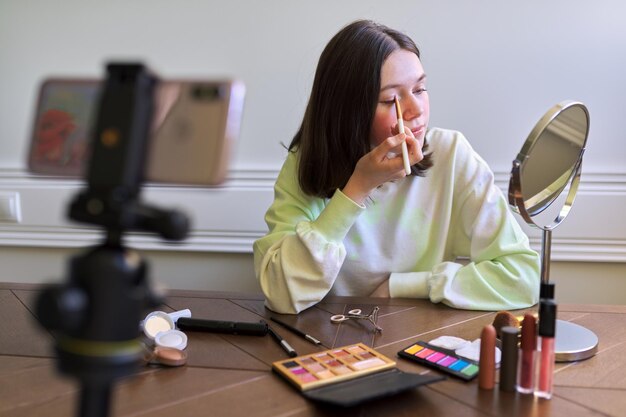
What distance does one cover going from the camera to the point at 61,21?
1.66m

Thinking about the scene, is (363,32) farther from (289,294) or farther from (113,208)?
(113,208)

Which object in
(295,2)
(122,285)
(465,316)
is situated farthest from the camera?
(295,2)

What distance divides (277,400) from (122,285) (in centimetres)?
37

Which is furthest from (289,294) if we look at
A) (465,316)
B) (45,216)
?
(45,216)

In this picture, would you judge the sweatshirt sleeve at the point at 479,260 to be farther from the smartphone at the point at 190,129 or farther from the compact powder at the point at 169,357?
the smartphone at the point at 190,129

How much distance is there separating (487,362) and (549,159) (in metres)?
0.31

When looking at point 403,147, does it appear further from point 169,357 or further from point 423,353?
point 169,357

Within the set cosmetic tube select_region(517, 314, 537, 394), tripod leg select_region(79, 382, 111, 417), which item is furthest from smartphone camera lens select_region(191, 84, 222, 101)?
cosmetic tube select_region(517, 314, 537, 394)

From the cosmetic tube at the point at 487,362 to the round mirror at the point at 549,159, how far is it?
0.21 m

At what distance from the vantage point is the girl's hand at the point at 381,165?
1.09 meters

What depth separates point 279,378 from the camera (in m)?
0.73

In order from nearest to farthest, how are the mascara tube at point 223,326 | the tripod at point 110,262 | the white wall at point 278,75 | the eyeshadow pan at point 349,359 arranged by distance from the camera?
the tripod at point 110,262
the eyeshadow pan at point 349,359
the mascara tube at point 223,326
the white wall at point 278,75

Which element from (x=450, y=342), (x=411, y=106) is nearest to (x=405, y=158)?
(x=411, y=106)

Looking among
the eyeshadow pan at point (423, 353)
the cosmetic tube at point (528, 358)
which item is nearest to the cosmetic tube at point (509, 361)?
the cosmetic tube at point (528, 358)
